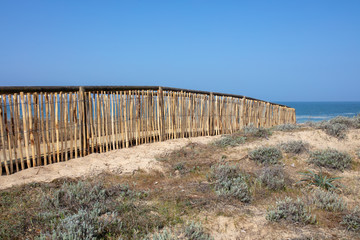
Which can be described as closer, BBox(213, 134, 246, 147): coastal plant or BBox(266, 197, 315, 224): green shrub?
BBox(266, 197, 315, 224): green shrub

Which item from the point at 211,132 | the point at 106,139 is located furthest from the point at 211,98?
the point at 106,139

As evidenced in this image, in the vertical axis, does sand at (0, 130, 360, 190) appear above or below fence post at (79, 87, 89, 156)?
below

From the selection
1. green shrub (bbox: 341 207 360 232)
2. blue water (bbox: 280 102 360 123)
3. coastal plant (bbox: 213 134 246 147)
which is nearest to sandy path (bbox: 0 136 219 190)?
coastal plant (bbox: 213 134 246 147)

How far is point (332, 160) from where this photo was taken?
6.79m

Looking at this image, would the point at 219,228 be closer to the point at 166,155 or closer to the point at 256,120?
the point at 166,155

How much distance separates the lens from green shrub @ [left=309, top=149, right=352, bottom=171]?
6.71 metres

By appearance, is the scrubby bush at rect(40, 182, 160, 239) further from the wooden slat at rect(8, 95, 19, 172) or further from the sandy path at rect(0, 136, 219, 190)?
the wooden slat at rect(8, 95, 19, 172)

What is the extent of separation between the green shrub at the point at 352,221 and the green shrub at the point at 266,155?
2640 mm

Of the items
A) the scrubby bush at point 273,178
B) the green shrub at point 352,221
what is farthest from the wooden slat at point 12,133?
the green shrub at point 352,221

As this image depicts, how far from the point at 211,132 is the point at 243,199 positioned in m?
5.57

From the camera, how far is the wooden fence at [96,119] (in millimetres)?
5980

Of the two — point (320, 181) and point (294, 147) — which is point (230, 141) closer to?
point (294, 147)

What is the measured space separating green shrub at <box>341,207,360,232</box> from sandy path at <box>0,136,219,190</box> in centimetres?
387

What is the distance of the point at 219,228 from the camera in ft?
13.3
